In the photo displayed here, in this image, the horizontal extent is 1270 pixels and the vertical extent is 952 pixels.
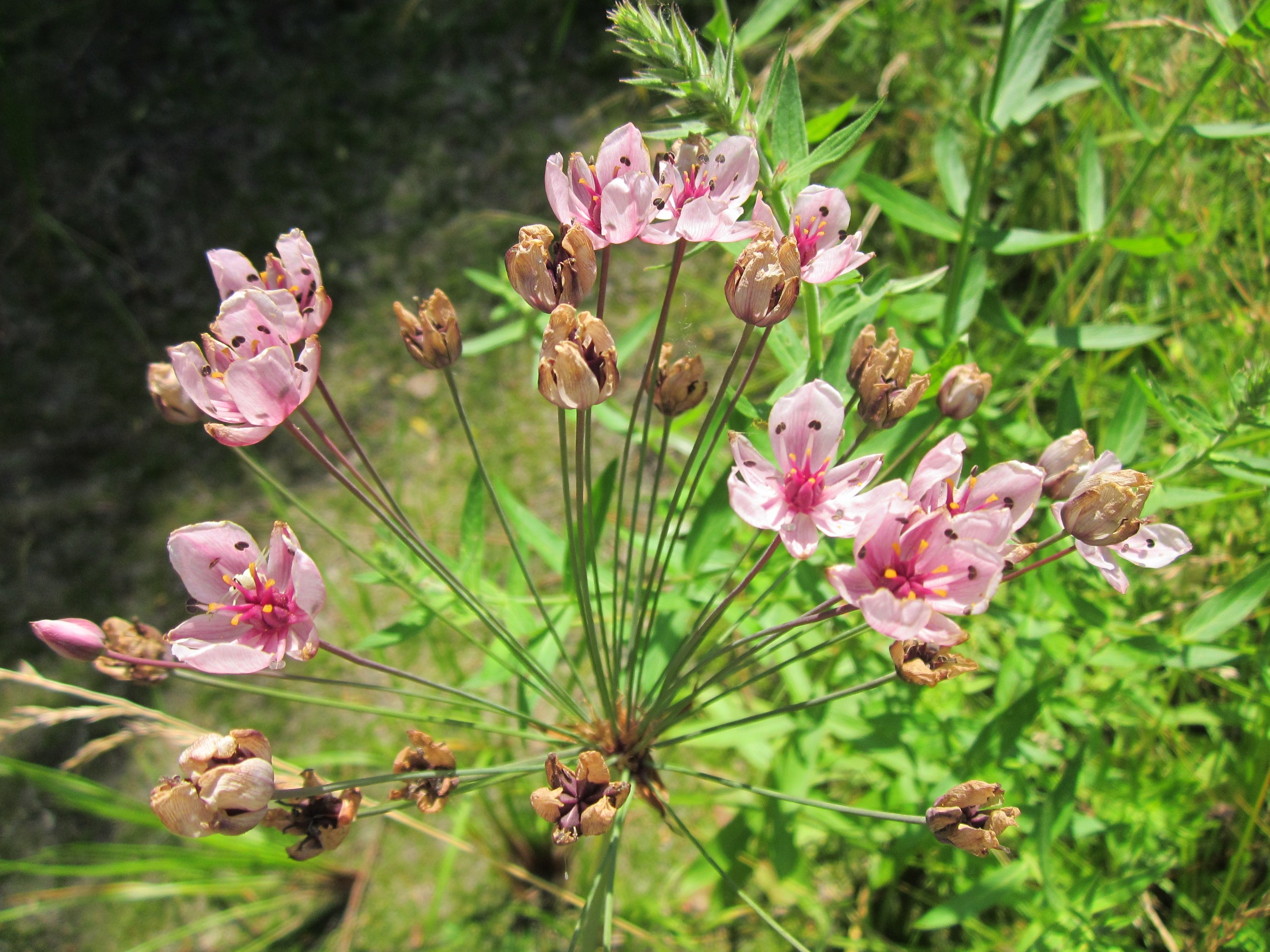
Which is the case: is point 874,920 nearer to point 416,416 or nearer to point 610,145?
point 610,145

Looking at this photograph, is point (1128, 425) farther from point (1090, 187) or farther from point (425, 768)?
point (425, 768)

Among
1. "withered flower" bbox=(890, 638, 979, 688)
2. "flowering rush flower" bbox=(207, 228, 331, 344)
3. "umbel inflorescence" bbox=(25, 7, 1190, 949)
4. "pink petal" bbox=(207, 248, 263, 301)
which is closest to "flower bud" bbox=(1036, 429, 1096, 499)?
"umbel inflorescence" bbox=(25, 7, 1190, 949)

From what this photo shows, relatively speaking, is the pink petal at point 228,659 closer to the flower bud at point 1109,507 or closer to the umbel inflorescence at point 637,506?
the umbel inflorescence at point 637,506

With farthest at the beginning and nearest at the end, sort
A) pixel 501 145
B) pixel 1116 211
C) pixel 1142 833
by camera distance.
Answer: pixel 501 145
pixel 1142 833
pixel 1116 211

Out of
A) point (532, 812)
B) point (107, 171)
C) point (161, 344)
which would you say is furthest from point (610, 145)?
point (107, 171)

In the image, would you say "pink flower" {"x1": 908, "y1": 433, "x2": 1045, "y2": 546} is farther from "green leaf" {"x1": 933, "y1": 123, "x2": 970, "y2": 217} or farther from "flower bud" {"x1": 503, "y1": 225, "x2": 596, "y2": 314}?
"green leaf" {"x1": 933, "y1": 123, "x2": 970, "y2": 217}

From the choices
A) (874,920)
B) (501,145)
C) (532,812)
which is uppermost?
(501,145)
